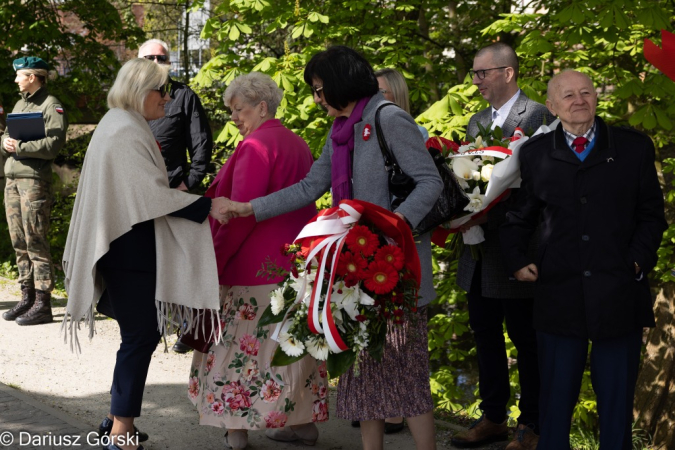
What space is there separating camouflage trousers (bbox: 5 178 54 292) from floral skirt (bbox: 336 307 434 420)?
4501 mm

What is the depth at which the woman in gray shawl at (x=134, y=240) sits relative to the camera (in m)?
3.99

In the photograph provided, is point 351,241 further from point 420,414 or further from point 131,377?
point 131,377

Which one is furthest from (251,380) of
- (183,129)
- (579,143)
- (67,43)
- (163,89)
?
(67,43)

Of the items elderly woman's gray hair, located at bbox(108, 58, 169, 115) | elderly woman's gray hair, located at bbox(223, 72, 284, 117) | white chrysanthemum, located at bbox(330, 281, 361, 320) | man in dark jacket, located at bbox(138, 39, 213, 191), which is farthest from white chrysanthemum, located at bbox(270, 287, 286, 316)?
man in dark jacket, located at bbox(138, 39, 213, 191)

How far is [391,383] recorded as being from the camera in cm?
376

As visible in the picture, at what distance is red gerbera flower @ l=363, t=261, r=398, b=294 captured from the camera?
3.38 metres

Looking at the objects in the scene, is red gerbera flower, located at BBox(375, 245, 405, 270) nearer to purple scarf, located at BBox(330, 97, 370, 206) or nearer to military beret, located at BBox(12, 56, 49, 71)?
→ purple scarf, located at BBox(330, 97, 370, 206)

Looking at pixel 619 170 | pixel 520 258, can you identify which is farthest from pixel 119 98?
pixel 619 170

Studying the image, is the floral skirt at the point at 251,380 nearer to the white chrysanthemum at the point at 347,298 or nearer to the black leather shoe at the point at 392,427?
the black leather shoe at the point at 392,427

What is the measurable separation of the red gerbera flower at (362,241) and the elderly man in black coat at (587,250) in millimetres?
745

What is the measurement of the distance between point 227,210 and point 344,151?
720 millimetres

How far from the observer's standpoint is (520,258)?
12.4 feet

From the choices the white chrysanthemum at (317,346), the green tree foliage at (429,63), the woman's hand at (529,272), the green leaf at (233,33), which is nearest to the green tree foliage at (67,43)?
the green tree foliage at (429,63)

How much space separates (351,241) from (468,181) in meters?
0.92
